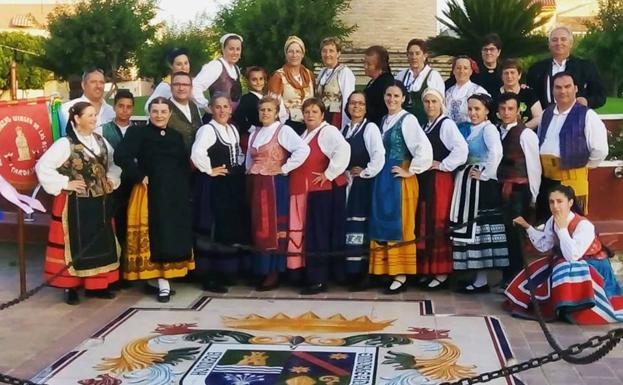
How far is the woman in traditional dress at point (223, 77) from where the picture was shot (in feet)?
23.1

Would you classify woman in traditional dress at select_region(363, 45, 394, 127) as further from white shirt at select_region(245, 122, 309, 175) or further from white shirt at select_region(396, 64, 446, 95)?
white shirt at select_region(245, 122, 309, 175)

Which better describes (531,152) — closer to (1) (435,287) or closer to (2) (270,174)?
(1) (435,287)

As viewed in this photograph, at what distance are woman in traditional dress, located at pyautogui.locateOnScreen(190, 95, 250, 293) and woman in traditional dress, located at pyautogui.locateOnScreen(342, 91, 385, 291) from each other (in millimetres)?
812

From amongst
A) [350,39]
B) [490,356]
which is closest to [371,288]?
[490,356]

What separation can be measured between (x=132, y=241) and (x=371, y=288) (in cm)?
188

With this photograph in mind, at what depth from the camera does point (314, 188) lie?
6.36 meters

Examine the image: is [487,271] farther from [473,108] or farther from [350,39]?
[350,39]

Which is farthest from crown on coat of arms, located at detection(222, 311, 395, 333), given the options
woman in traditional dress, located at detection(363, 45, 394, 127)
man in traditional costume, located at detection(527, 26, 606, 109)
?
man in traditional costume, located at detection(527, 26, 606, 109)

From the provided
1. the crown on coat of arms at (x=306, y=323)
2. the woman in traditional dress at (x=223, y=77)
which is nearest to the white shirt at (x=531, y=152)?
the crown on coat of arms at (x=306, y=323)

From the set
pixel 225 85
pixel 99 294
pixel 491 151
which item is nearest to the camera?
pixel 491 151

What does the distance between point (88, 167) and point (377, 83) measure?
2.45 meters

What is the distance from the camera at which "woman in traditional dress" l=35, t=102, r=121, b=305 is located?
6020 mm

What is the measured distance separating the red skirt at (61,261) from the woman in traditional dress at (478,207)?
2.62m

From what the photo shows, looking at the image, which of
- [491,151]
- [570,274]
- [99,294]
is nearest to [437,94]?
[491,151]
